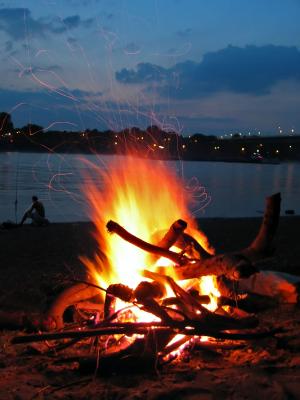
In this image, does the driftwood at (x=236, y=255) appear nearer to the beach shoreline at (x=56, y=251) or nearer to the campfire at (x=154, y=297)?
the campfire at (x=154, y=297)

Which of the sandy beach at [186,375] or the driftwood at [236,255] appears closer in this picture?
the sandy beach at [186,375]

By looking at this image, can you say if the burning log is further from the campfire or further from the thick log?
the thick log

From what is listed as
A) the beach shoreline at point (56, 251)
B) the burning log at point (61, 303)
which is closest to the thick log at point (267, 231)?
the beach shoreline at point (56, 251)

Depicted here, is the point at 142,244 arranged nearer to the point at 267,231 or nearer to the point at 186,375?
the point at 267,231

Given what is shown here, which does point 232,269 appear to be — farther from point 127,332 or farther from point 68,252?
point 68,252

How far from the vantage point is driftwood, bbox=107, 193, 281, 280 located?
173 inches

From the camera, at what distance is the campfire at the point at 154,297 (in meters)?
4.14

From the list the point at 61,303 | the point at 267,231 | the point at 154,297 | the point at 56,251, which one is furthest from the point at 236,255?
the point at 56,251

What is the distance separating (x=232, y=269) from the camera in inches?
176

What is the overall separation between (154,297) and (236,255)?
0.79 m

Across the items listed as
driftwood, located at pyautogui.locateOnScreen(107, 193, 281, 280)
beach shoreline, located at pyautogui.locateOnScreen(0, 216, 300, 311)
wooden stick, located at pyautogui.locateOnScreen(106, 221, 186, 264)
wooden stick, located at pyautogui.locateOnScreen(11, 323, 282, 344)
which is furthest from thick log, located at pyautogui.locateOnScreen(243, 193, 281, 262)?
beach shoreline, located at pyautogui.locateOnScreen(0, 216, 300, 311)

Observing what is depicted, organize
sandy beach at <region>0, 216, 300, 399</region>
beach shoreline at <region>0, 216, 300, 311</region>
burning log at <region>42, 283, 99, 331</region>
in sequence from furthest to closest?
beach shoreline at <region>0, 216, 300, 311</region>, burning log at <region>42, 283, 99, 331</region>, sandy beach at <region>0, 216, 300, 399</region>

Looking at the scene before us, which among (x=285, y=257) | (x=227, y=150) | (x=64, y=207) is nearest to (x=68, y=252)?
(x=285, y=257)

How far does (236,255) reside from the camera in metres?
4.56
